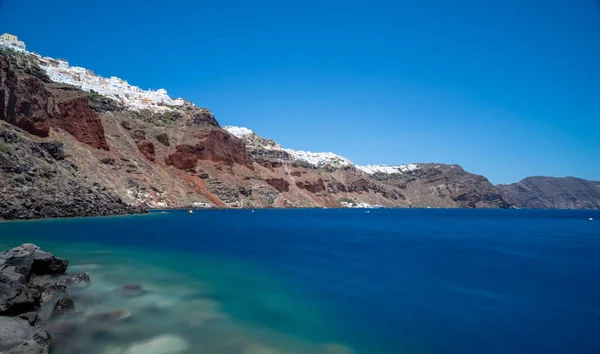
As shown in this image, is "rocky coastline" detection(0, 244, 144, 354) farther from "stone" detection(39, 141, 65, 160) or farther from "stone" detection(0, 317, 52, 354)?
"stone" detection(39, 141, 65, 160)

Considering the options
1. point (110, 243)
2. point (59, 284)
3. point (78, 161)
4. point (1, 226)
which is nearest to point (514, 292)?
point (59, 284)

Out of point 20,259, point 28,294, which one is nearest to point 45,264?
point 20,259

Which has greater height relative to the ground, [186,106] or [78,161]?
[186,106]

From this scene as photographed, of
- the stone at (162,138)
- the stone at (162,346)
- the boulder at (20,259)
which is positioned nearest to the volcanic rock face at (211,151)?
the stone at (162,138)

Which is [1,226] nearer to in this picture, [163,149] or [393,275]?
[393,275]

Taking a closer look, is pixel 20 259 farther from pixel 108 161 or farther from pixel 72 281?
pixel 108 161
